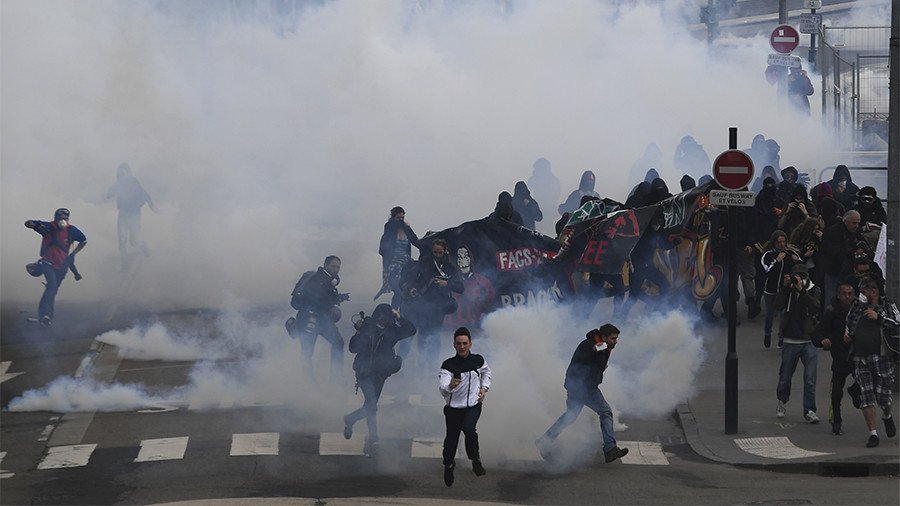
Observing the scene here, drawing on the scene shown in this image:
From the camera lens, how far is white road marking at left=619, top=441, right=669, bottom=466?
45.2ft

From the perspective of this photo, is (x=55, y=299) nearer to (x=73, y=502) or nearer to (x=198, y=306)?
(x=198, y=306)

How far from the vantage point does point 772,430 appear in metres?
14.6

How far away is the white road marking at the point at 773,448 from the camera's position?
13.7 metres

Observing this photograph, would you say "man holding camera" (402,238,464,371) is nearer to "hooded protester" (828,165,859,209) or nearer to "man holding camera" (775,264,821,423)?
"man holding camera" (775,264,821,423)

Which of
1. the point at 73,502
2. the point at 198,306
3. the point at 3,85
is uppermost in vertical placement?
the point at 3,85

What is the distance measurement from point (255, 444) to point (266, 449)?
219mm

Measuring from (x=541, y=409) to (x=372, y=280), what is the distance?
8.25 meters

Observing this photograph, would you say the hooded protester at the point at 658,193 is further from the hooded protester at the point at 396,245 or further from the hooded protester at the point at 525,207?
the hooded protester at the point at 396,245

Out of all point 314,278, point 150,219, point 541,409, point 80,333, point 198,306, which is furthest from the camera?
point 150,219

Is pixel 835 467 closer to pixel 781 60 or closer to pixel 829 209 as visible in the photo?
pixel 829 209

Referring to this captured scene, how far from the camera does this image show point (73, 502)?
1245 cm

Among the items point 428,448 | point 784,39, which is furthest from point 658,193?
point 784,39

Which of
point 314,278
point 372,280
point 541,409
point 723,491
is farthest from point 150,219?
point 723,491

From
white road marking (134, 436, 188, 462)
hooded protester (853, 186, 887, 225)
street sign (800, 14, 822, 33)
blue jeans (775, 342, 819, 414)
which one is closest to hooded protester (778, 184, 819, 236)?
hooded protester (853, 186, 887, 225)
